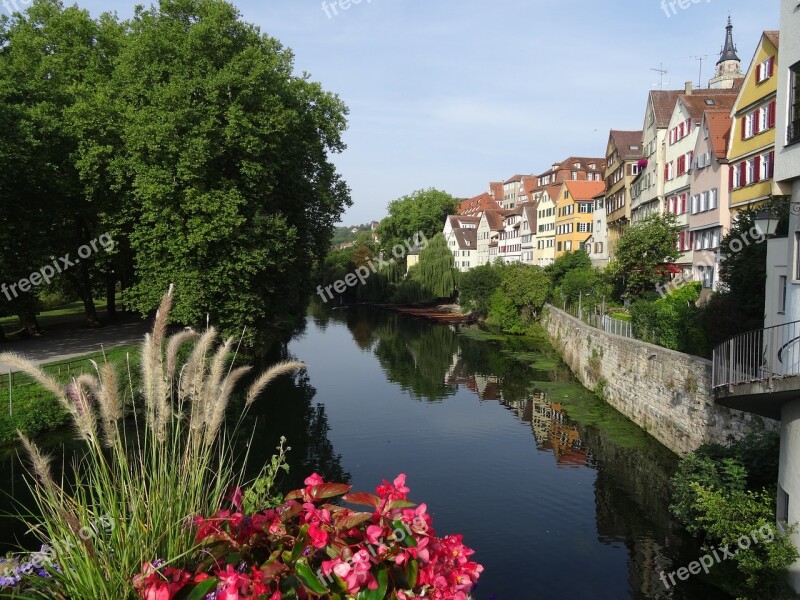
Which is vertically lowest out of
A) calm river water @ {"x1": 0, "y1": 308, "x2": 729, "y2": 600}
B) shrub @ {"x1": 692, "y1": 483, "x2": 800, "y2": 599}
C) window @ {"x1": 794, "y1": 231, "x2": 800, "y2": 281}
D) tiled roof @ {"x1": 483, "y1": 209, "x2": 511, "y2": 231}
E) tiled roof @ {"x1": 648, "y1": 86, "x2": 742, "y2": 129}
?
calm river water @ {"x1": 0, "y1": 308, "x2": 729, "y2": 600}

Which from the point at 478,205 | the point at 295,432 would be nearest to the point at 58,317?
the point at 295,432

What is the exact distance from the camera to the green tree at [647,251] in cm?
2862

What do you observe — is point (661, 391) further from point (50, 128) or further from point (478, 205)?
point (478, 205)

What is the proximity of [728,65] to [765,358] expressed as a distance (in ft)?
141

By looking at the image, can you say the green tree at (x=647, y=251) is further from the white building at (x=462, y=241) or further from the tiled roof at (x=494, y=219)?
the white building at (x=462, y=241)

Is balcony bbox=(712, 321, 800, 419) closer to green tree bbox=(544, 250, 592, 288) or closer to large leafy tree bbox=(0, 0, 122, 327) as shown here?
large leafy tree bbox=(0, 0, 122, 327)

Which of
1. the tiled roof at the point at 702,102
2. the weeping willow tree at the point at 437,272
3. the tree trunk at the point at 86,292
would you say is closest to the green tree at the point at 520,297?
the tiled roof at the point at 702,102

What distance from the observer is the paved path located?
23094mm

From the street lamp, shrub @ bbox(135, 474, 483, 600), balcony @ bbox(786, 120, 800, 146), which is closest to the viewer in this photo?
shrub @ bbox(135, 474, 483, 600)

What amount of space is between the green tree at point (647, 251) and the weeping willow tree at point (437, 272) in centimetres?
3857

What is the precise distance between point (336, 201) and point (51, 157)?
1485 cm

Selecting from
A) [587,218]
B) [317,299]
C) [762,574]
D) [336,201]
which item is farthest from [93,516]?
[317,299]

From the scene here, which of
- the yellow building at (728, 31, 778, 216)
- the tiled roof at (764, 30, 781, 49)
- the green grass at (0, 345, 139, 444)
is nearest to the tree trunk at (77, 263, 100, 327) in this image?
the green grass at (0, 345, 139, 444)

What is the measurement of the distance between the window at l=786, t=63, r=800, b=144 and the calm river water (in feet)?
24.3
